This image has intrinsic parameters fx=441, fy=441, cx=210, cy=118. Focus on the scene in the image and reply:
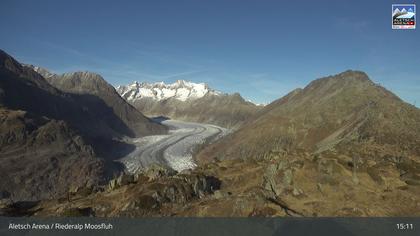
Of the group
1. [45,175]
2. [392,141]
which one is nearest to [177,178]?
[392,141]

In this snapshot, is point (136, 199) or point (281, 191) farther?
point (136, 199)

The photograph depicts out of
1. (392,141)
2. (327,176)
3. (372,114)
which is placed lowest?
(327,176)

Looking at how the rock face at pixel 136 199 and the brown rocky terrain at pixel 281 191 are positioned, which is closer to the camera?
the brown rocky terrain at pixel 281 191

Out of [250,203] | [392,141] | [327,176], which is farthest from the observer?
[392,141]

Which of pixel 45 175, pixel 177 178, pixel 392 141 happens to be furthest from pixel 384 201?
pixel 45 175

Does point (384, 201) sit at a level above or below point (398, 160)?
below

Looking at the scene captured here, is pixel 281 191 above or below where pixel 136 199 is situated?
above

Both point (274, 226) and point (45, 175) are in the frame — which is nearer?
point (274, 226)

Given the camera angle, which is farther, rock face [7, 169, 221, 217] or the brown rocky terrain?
rock face [7, 169, 221, 217]

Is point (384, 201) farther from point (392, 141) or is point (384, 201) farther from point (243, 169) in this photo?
point (392, 141)

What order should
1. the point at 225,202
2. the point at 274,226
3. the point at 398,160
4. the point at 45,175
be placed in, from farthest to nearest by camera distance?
the point at 45,175
the point at 398,160
the point at 225,202
the point at 274,226
